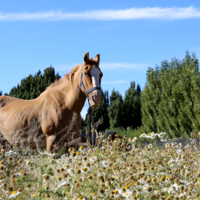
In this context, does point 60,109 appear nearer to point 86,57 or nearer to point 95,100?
point 95,100

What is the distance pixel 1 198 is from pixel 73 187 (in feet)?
2.52

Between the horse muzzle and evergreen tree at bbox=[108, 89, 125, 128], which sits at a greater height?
evergreen tree at bbox=[108, 89, 125, 128]

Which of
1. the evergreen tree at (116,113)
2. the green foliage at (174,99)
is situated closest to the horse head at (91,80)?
the green foliage at (174,99)

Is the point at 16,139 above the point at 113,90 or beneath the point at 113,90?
beneath

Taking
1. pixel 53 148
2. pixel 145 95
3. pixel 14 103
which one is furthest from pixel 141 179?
pixel 145 95

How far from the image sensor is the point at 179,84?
20.7 m

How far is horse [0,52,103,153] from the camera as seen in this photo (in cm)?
518

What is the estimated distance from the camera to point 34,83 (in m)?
24.3

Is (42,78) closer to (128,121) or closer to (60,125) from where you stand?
(128,121)

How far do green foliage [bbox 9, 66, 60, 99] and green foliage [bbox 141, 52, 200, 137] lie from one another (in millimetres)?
8836

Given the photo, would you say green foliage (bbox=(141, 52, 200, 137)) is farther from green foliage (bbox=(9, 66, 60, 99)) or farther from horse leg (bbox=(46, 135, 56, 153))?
horse leg (bbox=(46, 135, 56, 153))

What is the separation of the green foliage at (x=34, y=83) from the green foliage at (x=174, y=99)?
8.84 m

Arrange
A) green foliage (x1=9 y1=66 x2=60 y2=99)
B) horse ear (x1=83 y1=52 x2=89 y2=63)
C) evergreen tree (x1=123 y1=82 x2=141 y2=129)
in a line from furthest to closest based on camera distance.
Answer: evergreen tree (x1=123 y1=82 x2=141 y2=129) < green foliage (x1=9 y1=66 x2=60 y2=99) < horse ear (x1=83 y1=52 x2=89 y2=63)

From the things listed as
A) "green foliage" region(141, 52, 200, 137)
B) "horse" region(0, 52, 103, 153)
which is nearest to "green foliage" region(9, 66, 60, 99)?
"green foliage" region(141, 52, 200, 137)
